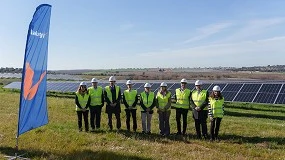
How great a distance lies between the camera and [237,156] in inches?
421

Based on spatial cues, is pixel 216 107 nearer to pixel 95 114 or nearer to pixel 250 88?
pixel 95 114

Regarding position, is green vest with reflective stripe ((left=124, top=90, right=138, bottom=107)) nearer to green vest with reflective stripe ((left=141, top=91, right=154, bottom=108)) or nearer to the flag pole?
green vest with reflective stripe ((left=141, top=91, right=154, bottom=108))

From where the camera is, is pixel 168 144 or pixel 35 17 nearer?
pixel 35 17

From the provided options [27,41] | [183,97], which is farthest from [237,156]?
[27,41]

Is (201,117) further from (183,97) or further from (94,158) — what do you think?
(94,158)

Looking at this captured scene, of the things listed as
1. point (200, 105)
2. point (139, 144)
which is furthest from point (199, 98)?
point (139, 144)

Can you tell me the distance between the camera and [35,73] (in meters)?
10.0

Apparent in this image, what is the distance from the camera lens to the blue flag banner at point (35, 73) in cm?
946

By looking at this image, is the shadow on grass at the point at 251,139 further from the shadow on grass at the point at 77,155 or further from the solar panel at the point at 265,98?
the solar panel at the point at 265,98

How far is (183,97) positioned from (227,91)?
49.4ft

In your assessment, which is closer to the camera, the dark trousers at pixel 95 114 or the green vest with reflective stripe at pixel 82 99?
the green vest with reflective stripe at pixel 82 99

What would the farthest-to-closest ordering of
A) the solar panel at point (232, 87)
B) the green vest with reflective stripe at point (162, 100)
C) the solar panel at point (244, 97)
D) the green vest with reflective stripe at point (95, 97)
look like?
the solar panel at point (232, 87) < the solar panel at point (244, 97) < the green vest with reflective stripe at point (95, 97) < the green vest with reflective stripe at point (162, 100)

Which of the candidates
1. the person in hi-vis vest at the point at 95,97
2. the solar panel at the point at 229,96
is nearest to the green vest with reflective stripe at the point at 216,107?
the person in hi-vis vest at the point at 95,97

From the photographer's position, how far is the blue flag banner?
31.0 feet
